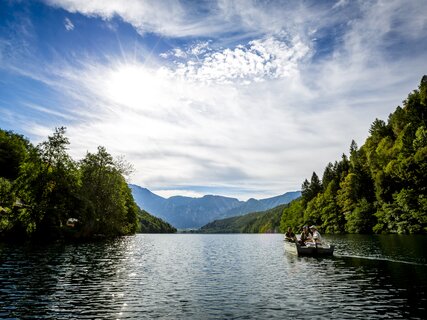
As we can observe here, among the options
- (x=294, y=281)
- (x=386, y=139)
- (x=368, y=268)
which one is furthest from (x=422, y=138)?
(x=294, y=281)

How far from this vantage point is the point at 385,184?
360ft

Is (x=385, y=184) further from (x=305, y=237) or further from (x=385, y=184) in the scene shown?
(x=305, y=237)

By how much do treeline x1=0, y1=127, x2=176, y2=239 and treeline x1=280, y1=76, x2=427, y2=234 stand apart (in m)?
78.0

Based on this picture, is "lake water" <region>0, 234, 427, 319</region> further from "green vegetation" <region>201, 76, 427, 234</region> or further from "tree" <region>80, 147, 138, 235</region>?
"green vegetation" <region>201, 76, 427, 234</region>

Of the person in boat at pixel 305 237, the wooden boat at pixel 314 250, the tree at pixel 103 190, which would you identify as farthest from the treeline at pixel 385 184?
the tree at pixel 103 190

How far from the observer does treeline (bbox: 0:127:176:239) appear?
219 ft

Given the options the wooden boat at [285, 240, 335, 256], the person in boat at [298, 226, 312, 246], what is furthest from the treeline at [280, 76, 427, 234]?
the wooden boat at [285, 240, 335, 256]

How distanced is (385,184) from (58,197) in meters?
93.9

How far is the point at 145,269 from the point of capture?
35938 mm

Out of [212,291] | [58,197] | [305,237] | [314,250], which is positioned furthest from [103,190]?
[212,291]

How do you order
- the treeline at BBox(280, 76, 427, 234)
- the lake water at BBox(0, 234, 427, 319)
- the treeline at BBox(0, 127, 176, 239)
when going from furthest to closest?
the treeline at BBox(280, 76, 427, 234) < the treeline at BBox(0, 127, 176, 239) < the lake water at BBox(0, 234, 427, 319)

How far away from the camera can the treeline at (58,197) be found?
6688 cm

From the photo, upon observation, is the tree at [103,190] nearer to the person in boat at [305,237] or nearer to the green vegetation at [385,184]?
the person in boat at [305,237]

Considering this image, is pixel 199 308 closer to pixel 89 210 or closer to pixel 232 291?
pixel 232 291
